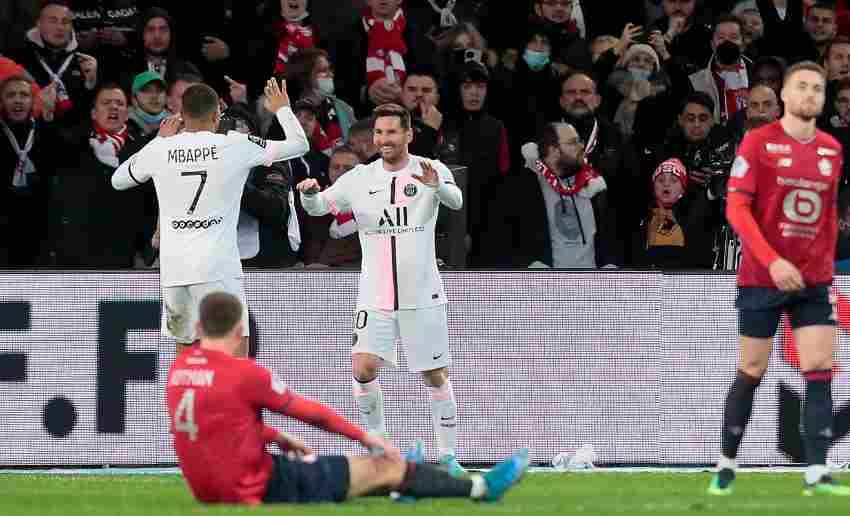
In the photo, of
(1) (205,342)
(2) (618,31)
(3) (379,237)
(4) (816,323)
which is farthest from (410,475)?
(2) (618,31)

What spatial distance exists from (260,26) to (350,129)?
2473 millimetres

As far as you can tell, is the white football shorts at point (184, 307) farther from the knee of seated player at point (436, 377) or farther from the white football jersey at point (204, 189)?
the knee of seated player at point (436, 377)

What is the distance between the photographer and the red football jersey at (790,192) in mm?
10891

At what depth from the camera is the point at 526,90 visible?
1809 cm

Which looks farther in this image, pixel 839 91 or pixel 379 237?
pixel 839 91

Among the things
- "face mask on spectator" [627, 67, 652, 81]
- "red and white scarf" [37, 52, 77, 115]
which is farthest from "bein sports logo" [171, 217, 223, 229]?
"face mask on spectator" [627, 67, 652, 81]

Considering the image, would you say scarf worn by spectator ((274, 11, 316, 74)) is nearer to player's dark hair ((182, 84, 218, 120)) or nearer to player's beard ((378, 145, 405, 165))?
player's dark hair ((182, 84, 218, 120))

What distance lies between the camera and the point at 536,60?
60.4 feet

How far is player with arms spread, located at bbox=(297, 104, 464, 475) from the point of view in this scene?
44.4 feet

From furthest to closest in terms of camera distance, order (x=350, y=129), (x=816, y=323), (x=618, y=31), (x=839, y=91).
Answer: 1. (x=618, y=31)
2. (x=839, y=91)
3. (x=350, y=129)
4. (x=816, y=323)

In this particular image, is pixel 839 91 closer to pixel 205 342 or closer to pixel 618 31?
pixel 618 31

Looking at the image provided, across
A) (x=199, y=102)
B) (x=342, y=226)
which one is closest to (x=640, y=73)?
(x=342, y=226)

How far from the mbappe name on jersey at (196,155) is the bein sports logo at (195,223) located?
429 millimetres

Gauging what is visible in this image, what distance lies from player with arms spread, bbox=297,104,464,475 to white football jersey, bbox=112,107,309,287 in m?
0.52
